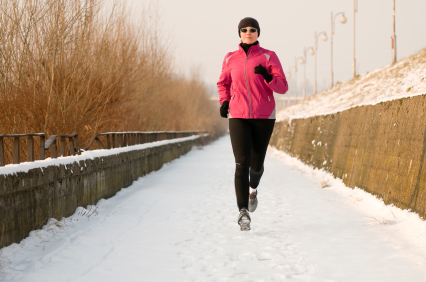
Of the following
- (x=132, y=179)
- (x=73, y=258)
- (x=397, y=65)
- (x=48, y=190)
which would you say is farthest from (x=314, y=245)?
(x=397, y=65)

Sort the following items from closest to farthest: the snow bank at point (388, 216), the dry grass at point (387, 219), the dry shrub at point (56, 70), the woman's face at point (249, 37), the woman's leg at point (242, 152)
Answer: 1. the snow bank at point (388, 216)
2. the woman's face at point (249, 37)
3. the woman's leg at point (242, 152)
4. the dry grass at point (387, 219)
5. the dry shrub at point (56, 70)

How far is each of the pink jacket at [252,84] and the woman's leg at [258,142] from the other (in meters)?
0.11

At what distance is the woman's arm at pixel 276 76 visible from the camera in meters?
6.23

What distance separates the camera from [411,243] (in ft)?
19.4

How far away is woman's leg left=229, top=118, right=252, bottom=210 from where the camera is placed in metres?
6.48

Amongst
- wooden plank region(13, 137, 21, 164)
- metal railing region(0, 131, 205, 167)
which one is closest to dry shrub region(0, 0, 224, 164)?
metal railing region(0, 131, 205, 167)

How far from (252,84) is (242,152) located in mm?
805

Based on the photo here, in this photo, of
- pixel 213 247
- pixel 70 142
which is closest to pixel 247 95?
pixel 213 247

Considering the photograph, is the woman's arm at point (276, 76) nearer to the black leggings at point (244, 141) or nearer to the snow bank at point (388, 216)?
the black leggings at point (244, 141)

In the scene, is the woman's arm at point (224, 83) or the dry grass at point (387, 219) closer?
the woman's arm at point (224, 83)

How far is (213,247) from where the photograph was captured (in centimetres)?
576

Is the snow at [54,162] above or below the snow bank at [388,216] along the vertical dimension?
above

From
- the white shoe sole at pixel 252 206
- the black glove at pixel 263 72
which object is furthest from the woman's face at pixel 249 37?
the white shoe sole at pixel 252 206

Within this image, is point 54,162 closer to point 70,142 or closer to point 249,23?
point 70,142
